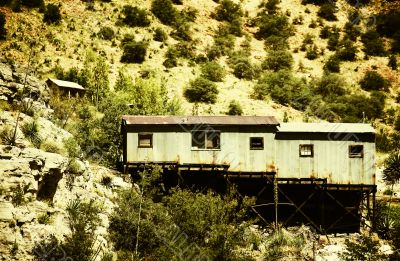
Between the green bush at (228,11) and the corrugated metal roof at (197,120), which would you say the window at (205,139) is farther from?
the green bush at (228,11)

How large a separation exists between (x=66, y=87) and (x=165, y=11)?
30191 mm

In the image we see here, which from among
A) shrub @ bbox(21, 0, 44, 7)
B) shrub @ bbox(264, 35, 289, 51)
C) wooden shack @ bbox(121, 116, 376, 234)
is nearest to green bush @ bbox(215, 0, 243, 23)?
shrub @ bbox(264, 35, 289, 51)

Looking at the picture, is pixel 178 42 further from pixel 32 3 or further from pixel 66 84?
pixel 66 84

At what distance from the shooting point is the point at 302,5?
8706cm

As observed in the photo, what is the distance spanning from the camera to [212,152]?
34719mm

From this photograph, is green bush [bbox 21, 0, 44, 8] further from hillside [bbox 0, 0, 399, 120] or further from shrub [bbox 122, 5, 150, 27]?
shrub [bbox 122, 5, 150, 27]

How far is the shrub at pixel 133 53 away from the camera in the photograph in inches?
2494

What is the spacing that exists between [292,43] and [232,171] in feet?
155

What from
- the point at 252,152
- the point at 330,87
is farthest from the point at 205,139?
the point at 330,87

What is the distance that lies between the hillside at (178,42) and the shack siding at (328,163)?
2145 centimetres

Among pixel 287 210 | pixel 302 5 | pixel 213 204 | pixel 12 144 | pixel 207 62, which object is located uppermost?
pixel 302 5

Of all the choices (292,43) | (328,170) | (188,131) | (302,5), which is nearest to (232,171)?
(188,131)

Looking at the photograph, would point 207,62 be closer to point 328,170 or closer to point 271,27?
point 271,27

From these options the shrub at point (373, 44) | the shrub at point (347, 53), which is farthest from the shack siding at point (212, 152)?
the shrub at point (373, 44)
